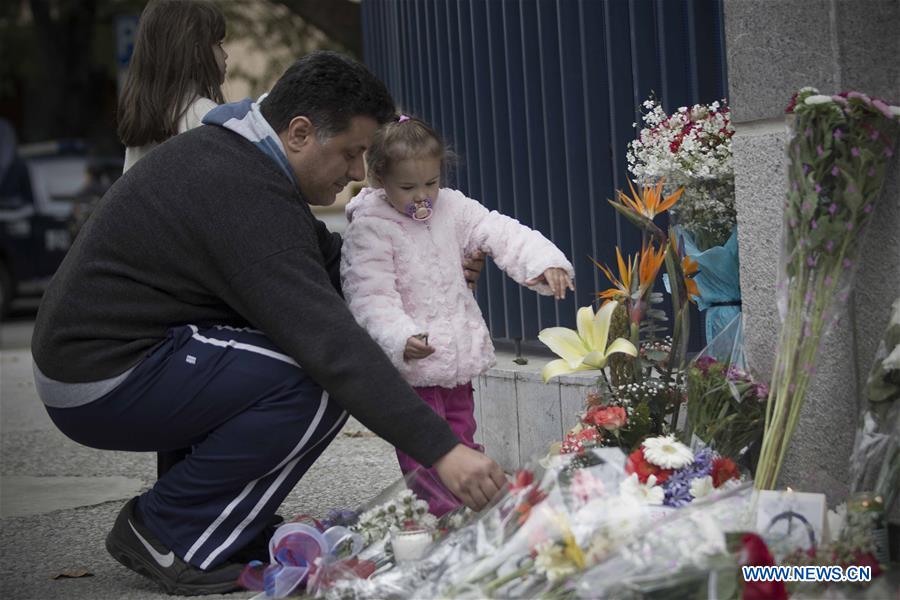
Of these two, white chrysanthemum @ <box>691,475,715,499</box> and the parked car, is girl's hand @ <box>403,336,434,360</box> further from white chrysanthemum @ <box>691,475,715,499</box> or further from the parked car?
the parked car

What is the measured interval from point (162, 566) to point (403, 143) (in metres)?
1.35

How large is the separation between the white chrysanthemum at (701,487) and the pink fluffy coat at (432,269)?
0.76 metres

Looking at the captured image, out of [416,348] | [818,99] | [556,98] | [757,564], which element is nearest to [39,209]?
[556,98]

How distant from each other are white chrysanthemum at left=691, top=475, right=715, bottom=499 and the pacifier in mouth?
1.18 metres

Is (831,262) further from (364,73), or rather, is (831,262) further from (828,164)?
(364,73)

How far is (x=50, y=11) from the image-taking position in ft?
67.1

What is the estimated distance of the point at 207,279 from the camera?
3699mm

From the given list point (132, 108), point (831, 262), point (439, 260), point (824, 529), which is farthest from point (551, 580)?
point (132, 108)

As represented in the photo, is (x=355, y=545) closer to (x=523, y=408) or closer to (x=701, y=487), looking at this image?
(x=701, y=487)

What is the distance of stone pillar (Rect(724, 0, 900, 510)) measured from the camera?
11.3 feet

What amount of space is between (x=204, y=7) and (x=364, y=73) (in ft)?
3.82

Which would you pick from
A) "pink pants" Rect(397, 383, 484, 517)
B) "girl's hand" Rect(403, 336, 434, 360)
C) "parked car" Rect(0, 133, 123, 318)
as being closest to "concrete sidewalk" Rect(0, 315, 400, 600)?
"pink pants" Rect(397, 383, 484, 517)

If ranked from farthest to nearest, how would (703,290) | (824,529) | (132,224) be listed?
(703,290) → (132,224) → (824,529)

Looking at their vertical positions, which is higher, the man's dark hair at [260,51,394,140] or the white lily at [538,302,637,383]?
the man's dark hair at [260,51,394,140]
